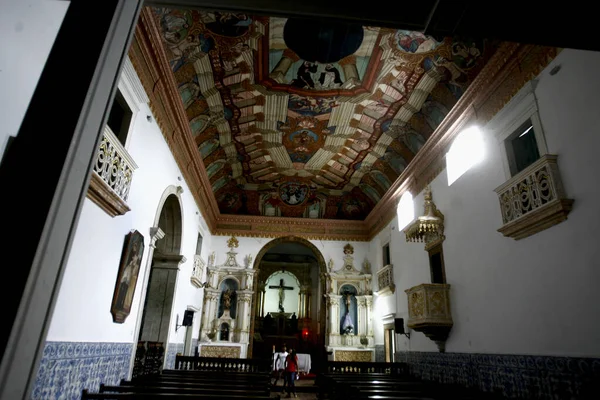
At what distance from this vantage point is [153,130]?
26.1ft

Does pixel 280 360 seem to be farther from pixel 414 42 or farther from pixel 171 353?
pixel 414 42

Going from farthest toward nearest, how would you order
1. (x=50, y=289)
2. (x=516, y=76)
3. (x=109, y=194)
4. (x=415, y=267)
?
(x=415, y=267) → (x=516, y=76) → (x=109, y=194) → (x=50, y=289)

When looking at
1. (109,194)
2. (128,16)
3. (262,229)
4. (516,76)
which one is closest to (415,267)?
(516,76)

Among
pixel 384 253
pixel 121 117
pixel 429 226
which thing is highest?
pixel 121 117

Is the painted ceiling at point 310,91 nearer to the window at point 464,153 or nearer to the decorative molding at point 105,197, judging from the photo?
the window at point 464,153

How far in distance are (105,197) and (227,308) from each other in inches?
432

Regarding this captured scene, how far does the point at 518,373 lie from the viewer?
6.09 meters

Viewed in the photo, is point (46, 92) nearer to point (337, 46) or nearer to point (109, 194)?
point (109, 194)

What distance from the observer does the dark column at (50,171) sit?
1420 millimetres

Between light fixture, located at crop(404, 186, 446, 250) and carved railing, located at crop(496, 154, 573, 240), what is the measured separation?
2.51 meters

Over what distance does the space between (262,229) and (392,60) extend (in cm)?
976

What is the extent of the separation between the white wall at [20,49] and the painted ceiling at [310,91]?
450 centimetres

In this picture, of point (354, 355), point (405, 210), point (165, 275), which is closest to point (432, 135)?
point (405, 210)

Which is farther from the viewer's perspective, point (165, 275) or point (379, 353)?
point (379, 353)
